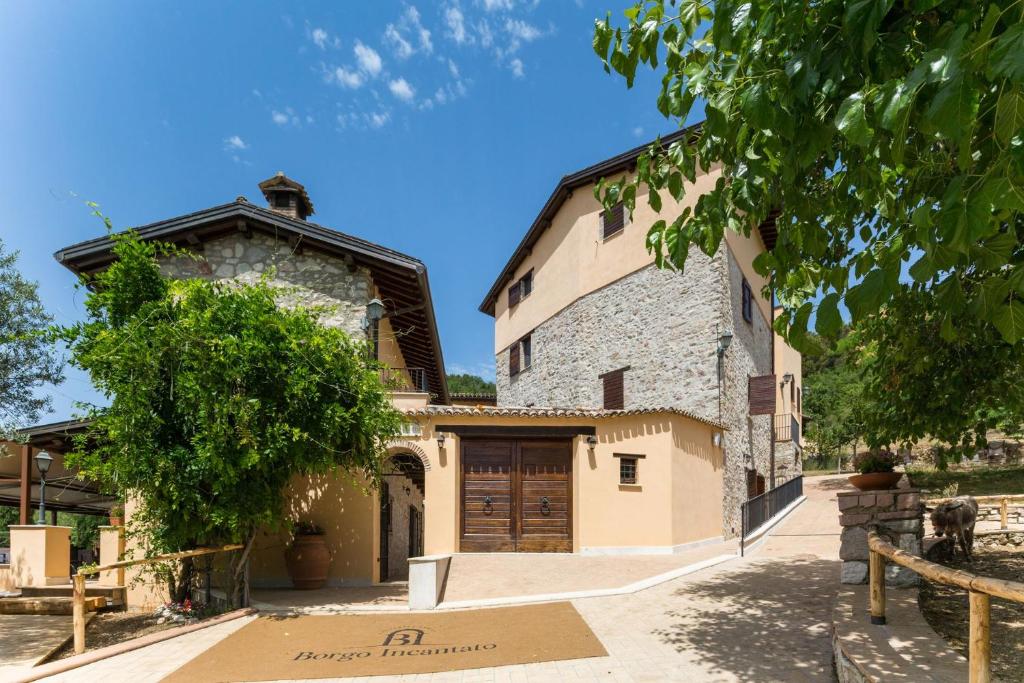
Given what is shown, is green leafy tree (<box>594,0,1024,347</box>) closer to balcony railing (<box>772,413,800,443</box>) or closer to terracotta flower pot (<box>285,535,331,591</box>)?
terracotta flower pot (<box>285,535,331,591</box>)

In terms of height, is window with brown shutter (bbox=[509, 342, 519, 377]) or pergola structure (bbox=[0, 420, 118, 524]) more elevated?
window with brown shutter (bbox=[509, 342, 519, 377])

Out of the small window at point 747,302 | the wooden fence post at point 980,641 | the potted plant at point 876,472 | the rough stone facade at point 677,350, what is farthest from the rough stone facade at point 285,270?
the wooden fence post at point 980,641

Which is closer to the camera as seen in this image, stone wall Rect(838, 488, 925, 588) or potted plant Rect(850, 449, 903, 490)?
stone wall Rect(838, 488, 925, 588)

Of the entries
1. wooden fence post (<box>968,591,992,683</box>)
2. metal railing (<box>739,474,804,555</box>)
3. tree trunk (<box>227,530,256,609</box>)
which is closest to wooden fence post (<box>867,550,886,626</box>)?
wooden fence post (<box>968,591,992,683</box>)

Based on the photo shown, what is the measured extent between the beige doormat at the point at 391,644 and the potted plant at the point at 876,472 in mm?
3182

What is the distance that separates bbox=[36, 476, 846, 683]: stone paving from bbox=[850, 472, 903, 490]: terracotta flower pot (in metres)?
1.47

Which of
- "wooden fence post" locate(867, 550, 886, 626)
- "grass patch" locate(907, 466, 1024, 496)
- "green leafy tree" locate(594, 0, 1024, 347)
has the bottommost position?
"grass patch" locate(907, 466, 1024, 496)

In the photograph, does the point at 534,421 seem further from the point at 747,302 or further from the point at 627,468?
the point at 747,302

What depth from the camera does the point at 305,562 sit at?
1067 centimetres

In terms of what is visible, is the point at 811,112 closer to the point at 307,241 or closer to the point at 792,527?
the point at 307,241

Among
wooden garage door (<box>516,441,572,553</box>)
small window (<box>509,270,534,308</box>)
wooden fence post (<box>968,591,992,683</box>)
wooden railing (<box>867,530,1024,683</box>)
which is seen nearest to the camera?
wooden railing (<box>867,530,1024,683</box>)

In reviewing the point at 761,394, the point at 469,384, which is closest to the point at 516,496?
the point at 761,394

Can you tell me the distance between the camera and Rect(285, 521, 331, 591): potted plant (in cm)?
1067

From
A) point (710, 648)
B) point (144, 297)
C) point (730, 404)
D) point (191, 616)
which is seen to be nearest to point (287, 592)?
point (191, 616)
